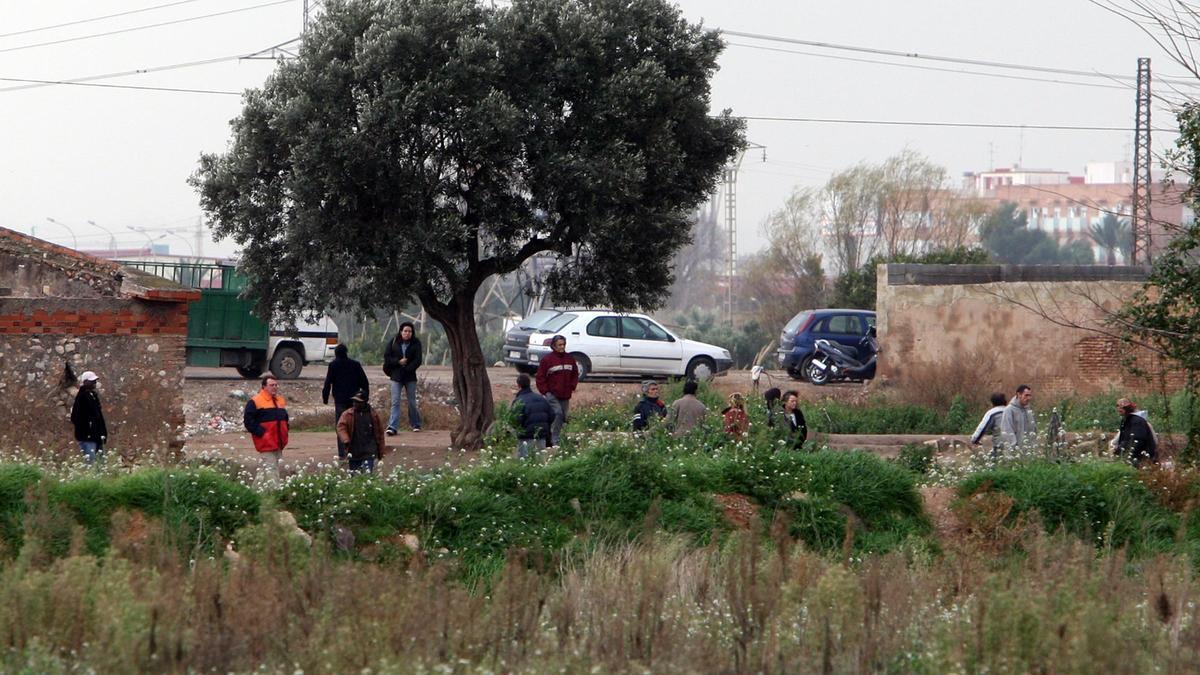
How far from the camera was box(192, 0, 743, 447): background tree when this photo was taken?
16031 millimetres

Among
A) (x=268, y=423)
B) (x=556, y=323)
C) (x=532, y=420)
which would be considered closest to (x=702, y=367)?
(x=556, y=323)

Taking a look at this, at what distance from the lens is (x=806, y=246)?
5338 centimetres

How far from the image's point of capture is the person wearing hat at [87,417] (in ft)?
46.1

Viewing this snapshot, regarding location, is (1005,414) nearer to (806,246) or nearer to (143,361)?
(143,361)

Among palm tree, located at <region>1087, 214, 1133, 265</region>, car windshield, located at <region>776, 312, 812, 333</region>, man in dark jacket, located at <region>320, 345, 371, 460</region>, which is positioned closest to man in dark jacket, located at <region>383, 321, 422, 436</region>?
man in dark jacket, located at <region>320, 345, 371, 460</region>

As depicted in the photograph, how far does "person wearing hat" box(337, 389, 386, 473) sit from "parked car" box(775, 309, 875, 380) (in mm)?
15513

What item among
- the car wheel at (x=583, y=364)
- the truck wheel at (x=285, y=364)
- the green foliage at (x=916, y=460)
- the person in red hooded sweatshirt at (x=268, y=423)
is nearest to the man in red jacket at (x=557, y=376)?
the person in red hooded sweatshirt at (x=268, y=423)

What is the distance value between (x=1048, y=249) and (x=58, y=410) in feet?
311

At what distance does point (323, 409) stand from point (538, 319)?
6.48m

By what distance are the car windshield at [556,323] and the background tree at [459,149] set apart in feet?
32.4

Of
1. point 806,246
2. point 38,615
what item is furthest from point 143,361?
point 806,246

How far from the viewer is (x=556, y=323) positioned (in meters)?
28.1

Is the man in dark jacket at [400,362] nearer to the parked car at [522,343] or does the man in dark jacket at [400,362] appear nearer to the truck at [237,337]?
the truck at [237,337]

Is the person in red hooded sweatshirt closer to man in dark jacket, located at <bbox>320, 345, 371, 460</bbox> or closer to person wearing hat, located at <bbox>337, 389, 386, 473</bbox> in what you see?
person wearing hat, located at <bbox>337, 389, 386, 473</bbox>
